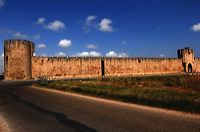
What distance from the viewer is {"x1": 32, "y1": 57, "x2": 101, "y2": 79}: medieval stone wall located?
165ft

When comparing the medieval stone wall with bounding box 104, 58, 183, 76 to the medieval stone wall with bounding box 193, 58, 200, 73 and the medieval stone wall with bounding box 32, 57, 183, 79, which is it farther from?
the medieval stone wall with bounding box 193, 58, 200, 73

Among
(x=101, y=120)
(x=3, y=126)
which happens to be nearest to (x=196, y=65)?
(x=101, y=120)

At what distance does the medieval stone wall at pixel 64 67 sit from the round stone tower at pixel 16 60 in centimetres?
232

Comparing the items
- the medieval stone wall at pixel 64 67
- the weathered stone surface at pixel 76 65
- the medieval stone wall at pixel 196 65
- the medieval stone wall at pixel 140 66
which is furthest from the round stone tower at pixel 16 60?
the medieval stone wall at pixel 196 65

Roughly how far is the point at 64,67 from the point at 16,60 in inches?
361

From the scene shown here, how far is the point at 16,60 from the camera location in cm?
4731

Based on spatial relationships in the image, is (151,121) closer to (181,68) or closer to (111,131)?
(111,131)

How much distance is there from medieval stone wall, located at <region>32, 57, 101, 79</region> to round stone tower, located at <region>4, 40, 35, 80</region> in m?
2.32

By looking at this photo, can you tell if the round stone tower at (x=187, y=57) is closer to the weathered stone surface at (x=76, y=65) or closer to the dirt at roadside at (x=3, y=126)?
the weathered stone surface at (x=76, y=65)

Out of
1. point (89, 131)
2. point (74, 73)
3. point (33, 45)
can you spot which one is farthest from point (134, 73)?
point (89, 131)

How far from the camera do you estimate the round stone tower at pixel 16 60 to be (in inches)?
1850

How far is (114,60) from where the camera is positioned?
5944cm

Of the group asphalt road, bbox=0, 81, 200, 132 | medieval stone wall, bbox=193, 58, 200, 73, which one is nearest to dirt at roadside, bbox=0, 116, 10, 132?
asphalt road, bbox=0, 81, 200, 132

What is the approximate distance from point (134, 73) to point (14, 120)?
52925 mm
